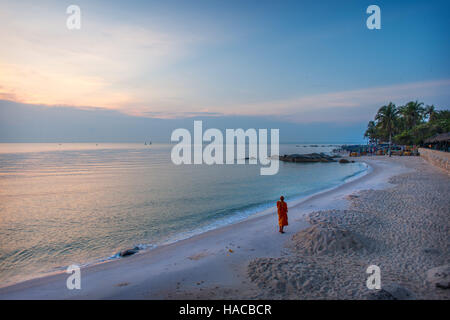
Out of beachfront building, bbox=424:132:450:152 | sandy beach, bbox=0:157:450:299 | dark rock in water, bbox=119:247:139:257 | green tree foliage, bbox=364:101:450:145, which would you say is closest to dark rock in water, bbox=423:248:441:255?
sandy beach, bbox=0:157:450:299

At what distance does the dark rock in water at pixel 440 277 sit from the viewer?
604 centimetres

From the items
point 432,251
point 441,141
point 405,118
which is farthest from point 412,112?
point 432,251

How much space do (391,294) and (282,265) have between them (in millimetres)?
2709

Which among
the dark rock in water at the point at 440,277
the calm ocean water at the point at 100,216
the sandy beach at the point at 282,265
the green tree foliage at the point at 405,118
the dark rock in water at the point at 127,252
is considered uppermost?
the green tree foliage at the point at 405,118

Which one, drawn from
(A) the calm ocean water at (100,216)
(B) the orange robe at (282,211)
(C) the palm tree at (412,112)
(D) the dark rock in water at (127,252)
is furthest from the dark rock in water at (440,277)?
(C) the palm tree at (412,112)

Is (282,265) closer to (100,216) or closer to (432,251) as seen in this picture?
(432,251)

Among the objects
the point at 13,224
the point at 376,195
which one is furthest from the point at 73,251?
the point at 376,195

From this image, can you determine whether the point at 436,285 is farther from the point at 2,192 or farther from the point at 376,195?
the point at 2,192

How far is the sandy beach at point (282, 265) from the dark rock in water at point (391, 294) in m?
0.02

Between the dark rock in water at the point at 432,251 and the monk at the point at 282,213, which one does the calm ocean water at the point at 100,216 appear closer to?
the monk at the point at 282,213

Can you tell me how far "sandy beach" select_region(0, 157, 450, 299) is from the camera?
20.6 feet

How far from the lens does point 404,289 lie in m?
6.16

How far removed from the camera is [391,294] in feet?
19.4

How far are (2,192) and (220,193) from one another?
21.7 m
